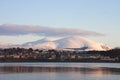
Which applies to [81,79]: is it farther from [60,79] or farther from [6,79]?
[6,79]

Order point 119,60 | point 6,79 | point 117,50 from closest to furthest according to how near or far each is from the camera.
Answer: point 6,79 → point 119,60 → point 117,50

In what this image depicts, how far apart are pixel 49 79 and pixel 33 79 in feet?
6.60

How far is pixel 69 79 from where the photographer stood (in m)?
48.2

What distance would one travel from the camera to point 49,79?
48.3m

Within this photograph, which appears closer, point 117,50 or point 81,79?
point 81,79

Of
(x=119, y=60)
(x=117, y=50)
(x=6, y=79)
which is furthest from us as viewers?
(x=117, y=50)

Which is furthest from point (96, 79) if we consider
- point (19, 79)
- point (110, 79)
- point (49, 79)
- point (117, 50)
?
point (117, 50)

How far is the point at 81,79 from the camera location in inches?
1905

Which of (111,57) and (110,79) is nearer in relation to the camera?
(110,79)

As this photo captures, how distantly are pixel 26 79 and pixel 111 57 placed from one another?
149m

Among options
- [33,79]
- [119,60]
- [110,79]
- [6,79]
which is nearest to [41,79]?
[33,79]

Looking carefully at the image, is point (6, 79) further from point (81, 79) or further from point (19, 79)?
point (81, 79)

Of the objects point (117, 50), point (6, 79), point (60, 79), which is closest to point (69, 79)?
point (60, 79)

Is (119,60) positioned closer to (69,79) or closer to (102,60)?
(102,60)
